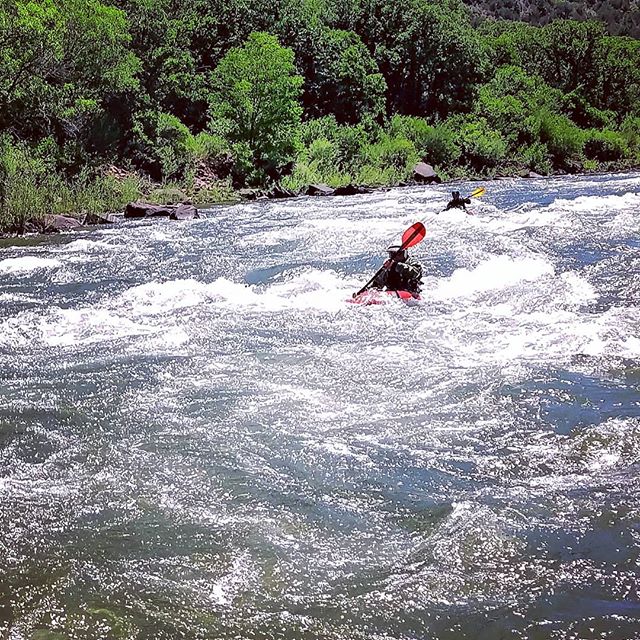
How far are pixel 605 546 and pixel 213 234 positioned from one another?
15.6 meters

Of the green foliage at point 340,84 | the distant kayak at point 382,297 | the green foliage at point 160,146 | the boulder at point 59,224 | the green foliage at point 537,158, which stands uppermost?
the green foliage at point 340,84

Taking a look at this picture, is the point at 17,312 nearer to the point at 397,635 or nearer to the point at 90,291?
the point at 90,291

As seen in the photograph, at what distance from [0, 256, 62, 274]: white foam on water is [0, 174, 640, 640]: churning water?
2339 mm

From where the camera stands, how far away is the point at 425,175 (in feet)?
121

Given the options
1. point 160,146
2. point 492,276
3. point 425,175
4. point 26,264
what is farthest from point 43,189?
point 425,175

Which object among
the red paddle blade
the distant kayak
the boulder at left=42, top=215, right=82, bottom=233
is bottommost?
the distant kayak

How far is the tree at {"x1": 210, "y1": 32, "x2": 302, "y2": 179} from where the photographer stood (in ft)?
104

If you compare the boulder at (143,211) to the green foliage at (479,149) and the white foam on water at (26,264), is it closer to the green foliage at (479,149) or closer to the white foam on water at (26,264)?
the white foam on water at (26,264)

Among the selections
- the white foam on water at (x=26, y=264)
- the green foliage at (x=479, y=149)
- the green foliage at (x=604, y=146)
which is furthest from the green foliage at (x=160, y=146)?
the green foliage at (x=604, y=146)

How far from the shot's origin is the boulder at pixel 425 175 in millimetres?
36688

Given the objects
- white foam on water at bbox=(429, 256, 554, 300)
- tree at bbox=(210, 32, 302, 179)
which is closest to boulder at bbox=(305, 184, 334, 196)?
tree at bbox=(210, 32, 302, 179)

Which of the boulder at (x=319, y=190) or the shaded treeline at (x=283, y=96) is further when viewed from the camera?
the boulder at (x=319, y=190)

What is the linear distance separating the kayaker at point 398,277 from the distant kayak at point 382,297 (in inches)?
5.5

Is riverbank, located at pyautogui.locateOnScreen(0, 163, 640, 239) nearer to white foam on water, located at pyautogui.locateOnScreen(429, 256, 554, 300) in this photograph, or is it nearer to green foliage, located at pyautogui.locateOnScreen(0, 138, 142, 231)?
green foliage, located at pyautogui.locateOnScreen(0, 138, 142, 231)
